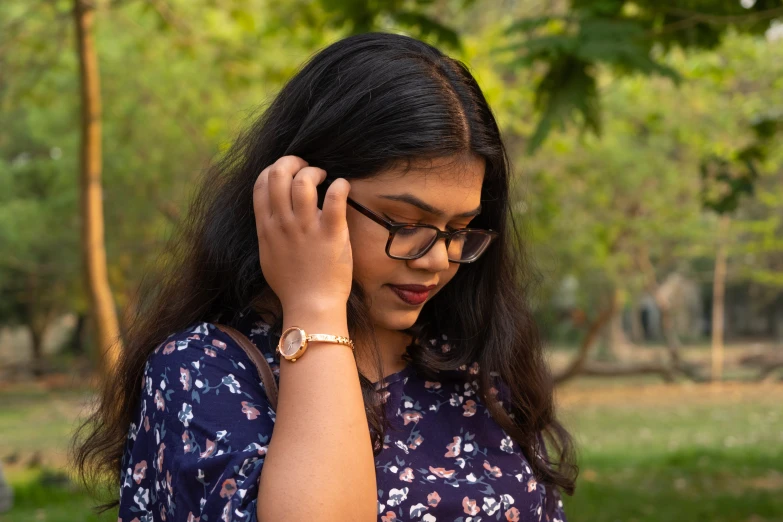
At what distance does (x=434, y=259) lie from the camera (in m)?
1.67

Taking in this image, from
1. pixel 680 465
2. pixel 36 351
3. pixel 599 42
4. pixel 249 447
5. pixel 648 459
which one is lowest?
pixel 36 351

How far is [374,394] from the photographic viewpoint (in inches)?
67.7

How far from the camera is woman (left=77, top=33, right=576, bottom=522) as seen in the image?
1379 millimetres

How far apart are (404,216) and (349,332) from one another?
0.77 feet

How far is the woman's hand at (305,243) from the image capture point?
4.86ft

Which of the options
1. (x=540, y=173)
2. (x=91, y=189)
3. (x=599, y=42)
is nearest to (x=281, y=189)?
(x=599, y=42)

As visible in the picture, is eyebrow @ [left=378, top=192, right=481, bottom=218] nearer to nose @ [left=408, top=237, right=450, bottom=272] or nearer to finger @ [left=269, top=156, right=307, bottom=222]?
nose @ [left=408, top=237, right=450, bottom=272]

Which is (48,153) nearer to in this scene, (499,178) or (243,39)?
(243,39)

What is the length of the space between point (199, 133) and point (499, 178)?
46.7 ft

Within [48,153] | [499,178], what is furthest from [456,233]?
[48,153]

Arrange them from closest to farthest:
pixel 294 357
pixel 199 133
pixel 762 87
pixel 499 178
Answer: pixel 294 357, pixel 499 178, pixel 762 87, pixel 199 133

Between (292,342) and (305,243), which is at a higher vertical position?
(305,243)

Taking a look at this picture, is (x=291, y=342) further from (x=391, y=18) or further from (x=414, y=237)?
(x=391, y=18)

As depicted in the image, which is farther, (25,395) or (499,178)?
(25,395)
